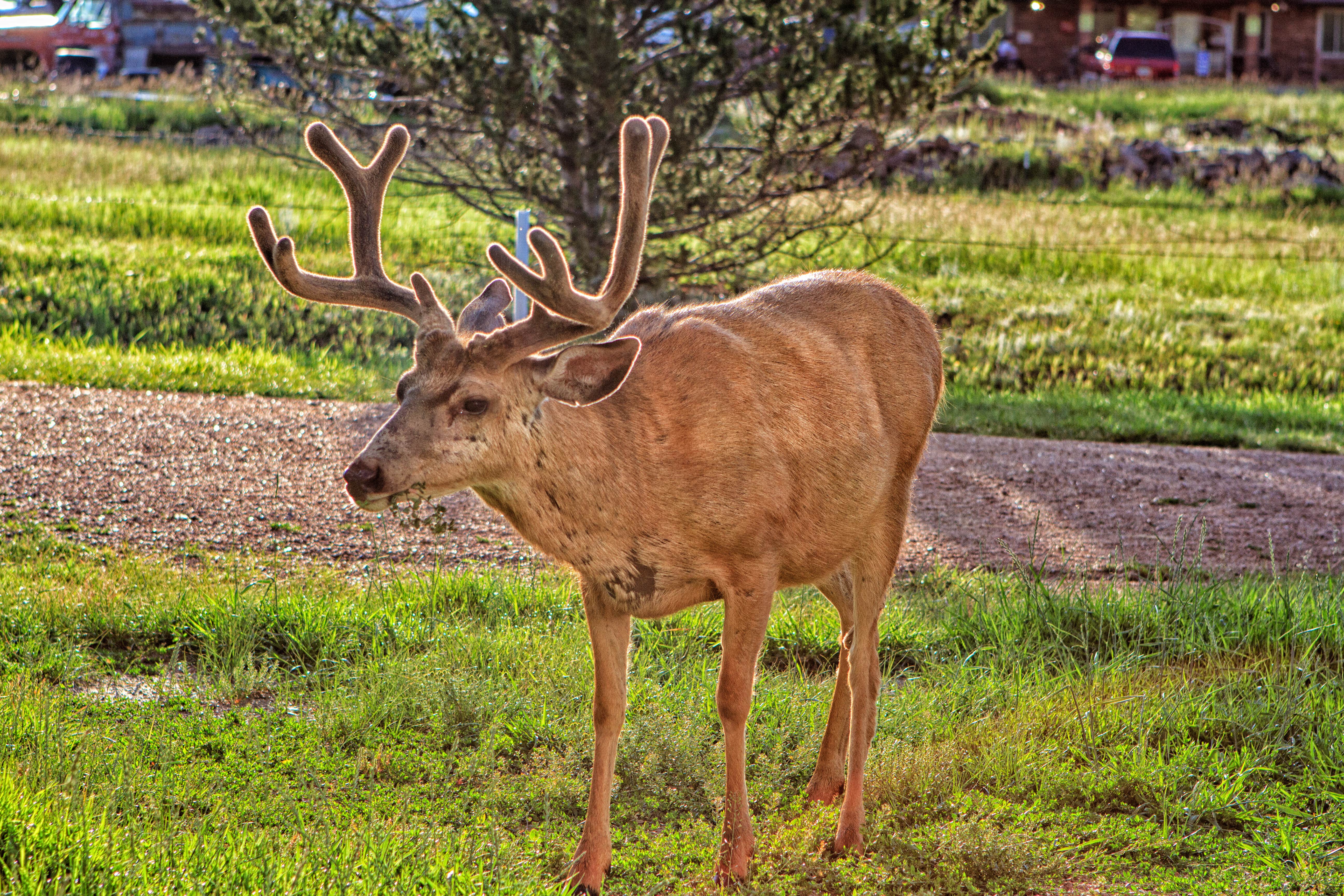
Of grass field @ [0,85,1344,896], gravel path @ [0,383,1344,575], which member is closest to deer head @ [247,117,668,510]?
grass field @ [0,85,1344,896]

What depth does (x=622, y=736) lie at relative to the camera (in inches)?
184

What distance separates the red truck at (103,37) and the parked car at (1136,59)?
920 inches

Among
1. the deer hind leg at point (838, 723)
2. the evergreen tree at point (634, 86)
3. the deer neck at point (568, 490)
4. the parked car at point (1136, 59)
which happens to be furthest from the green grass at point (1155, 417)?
the parked car at point (1136, 59)

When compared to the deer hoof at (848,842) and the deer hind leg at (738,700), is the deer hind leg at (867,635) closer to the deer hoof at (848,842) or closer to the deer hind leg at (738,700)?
the deer hoof at (848,842)

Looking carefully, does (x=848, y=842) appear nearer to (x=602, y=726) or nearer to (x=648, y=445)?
(x=602, y=726)

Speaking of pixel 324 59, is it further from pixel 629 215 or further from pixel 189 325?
pixel 629 215

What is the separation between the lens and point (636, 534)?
3785 mm

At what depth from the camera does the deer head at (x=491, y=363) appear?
3.52 m

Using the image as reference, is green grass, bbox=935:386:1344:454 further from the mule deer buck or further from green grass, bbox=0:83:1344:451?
the mule deer buck

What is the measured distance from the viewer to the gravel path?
6.76 metres

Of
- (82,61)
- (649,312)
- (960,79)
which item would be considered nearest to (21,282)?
(960,79)

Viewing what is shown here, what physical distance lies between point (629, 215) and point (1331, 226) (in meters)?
16.6

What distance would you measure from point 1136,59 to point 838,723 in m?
37.6

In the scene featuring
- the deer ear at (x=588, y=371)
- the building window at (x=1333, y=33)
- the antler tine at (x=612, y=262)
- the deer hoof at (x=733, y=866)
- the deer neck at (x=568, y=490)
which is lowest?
the deer hoof at (x=733, y=866)
